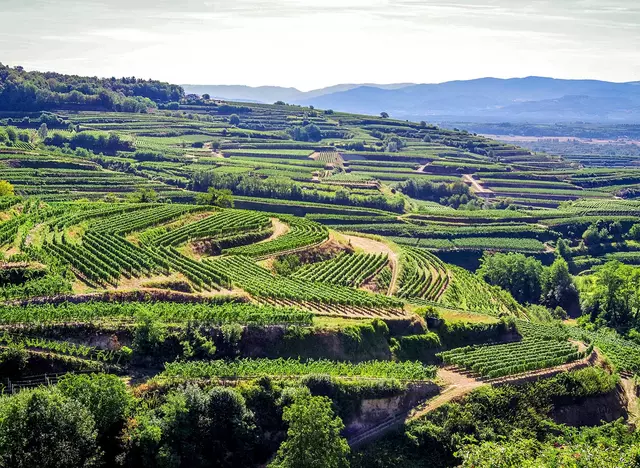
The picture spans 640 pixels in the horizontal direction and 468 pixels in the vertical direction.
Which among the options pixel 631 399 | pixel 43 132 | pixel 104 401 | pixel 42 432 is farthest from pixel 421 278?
pixel 43 132

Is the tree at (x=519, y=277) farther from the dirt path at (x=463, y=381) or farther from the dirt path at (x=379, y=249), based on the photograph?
Result: the dirt path at (x=463, y=381)

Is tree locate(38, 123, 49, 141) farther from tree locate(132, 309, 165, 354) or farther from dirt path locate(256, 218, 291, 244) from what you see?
tree locate(132, 309, 165, 354)

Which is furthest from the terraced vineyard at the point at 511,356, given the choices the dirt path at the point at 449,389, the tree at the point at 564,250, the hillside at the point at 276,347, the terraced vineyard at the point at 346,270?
the tree at the point at 564,250

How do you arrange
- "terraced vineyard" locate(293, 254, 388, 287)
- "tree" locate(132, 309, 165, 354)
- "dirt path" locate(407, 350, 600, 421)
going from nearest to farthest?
"tree" locate(132, 309, 165, 354), "dirt path" locate(407, 350, 600, 421), "terraced vineyard" locate(293, 254, 388, 287)

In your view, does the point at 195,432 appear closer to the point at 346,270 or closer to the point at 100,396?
the point at 100,396

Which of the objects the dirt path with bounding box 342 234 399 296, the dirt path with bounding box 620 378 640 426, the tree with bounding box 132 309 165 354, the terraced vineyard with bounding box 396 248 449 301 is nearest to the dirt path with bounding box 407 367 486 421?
the dirt path with bounding box 620 378 640 426

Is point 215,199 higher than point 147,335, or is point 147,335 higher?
point 215,199
